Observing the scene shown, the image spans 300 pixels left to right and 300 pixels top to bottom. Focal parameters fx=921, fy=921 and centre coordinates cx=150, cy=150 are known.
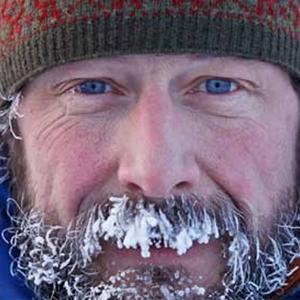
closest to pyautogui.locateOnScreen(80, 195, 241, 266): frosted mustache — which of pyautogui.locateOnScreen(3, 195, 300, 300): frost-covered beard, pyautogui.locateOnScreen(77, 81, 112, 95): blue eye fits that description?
pyautogui.locateOnScreen(3, 195, 300, 300): frost-covered beard

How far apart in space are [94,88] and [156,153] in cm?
29

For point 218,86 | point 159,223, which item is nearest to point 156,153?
point 159,223

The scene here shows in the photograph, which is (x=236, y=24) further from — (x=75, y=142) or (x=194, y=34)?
(x=75, y=142)

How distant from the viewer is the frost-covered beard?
2.04 metres

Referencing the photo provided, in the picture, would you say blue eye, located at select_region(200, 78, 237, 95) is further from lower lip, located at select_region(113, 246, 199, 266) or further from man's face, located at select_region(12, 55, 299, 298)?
lower lip, located at select_region(113, 246, 199, 266)

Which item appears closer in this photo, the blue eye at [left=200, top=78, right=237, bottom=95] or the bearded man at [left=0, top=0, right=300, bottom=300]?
the bearded man at [left=0, top=0, right=300, bottom=300]

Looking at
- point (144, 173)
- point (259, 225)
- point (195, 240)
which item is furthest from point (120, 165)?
point (259, 225)

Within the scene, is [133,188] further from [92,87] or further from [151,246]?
[92,87]

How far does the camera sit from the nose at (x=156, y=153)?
200 centimetres

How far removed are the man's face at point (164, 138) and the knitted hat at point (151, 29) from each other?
0.04 m

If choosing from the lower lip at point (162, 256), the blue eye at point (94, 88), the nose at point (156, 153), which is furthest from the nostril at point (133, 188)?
the blue eye at point (94, 88)

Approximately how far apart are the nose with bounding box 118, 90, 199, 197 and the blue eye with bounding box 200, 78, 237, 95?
4.7 inches

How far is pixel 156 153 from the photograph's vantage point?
6.60ft

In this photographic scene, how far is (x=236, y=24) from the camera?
2113mm
